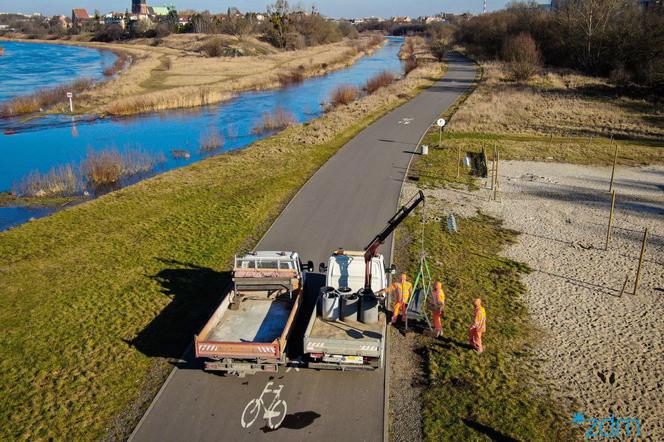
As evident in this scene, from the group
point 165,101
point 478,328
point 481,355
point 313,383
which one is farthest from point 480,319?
point 165,101

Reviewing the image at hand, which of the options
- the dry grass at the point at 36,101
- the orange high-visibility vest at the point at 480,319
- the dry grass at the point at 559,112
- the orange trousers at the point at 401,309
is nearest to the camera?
the orange high-visibility vest at the point at 480,319

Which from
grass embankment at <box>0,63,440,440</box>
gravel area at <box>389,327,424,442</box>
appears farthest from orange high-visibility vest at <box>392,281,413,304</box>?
grass embankment at <box>0,63,440,440</box>

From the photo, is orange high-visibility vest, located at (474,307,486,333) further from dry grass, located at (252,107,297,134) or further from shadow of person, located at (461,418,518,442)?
dry grass, located at (252,107,297,134)

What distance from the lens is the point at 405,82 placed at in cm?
6041

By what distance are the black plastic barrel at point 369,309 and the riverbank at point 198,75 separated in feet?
134

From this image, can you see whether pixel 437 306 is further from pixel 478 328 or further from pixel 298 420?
pixel 298 420

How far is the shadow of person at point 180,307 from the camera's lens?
1292 cm

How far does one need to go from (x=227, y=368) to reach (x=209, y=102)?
45.6 meters

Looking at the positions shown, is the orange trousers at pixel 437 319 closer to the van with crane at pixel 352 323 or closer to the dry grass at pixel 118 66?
the van with crane at pixel 352 323

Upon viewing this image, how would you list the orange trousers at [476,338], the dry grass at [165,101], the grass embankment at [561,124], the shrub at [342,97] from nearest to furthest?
the orange trousers at [476,338]
the grass embankment at [561,124]
the dry grass at [165,101]
the shrub at [342,97]

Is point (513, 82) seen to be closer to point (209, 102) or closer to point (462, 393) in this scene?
point (209, 102)

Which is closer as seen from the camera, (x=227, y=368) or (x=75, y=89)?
(x=227, y=368)

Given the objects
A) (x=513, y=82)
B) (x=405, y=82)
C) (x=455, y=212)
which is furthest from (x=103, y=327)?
(x=513, y=82)
